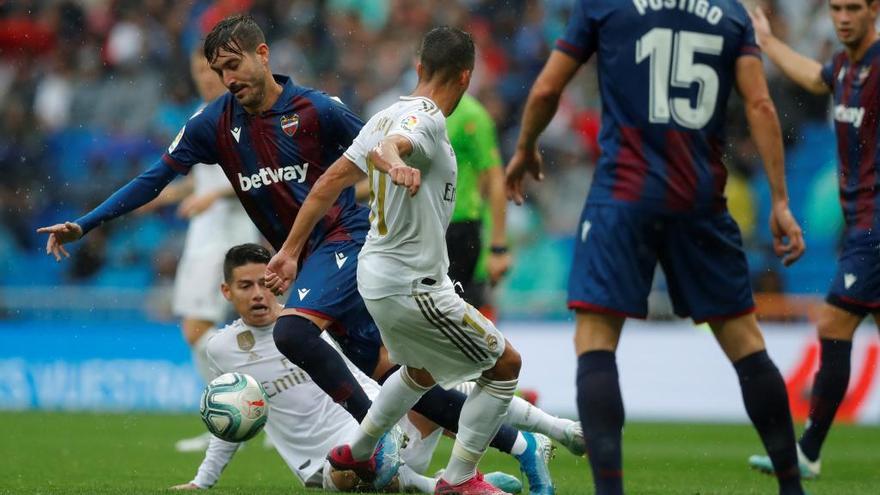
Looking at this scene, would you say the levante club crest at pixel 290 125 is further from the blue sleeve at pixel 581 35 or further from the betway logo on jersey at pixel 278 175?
the blue sleeve at pixel 581 35

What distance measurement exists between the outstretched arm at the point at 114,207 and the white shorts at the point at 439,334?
1469mm

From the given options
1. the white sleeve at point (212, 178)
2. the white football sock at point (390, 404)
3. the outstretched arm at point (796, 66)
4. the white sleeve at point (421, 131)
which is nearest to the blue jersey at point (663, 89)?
the white sleeve at point (421, 131)

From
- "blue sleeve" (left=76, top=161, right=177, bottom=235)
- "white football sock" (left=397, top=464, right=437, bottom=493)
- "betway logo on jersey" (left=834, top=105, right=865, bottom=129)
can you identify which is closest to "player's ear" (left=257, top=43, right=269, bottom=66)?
"blue sleeve" (left=76, top=161, right=177, bottom=235)

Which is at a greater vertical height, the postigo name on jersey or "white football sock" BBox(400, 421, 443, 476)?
the postigo name on jersey

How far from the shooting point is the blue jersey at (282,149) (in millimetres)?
6305

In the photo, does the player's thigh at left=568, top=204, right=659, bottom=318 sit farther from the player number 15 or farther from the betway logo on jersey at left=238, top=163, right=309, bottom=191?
the betway logo on jersey at left=238, top=163, right=309, bottom=191

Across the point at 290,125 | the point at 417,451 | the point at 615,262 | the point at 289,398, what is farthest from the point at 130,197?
the point at 615,262

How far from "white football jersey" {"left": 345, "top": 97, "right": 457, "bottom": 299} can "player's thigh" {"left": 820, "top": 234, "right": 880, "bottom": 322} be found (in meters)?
3.04

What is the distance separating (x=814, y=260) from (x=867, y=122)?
21.2ft

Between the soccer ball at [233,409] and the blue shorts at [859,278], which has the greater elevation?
the soccer ball at [233,409]

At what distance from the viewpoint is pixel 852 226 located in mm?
7699

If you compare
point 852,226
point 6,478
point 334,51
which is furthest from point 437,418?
point 334,51

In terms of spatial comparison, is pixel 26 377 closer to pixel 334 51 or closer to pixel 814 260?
pixel 334 51

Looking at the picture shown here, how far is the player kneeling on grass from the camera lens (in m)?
6.52
